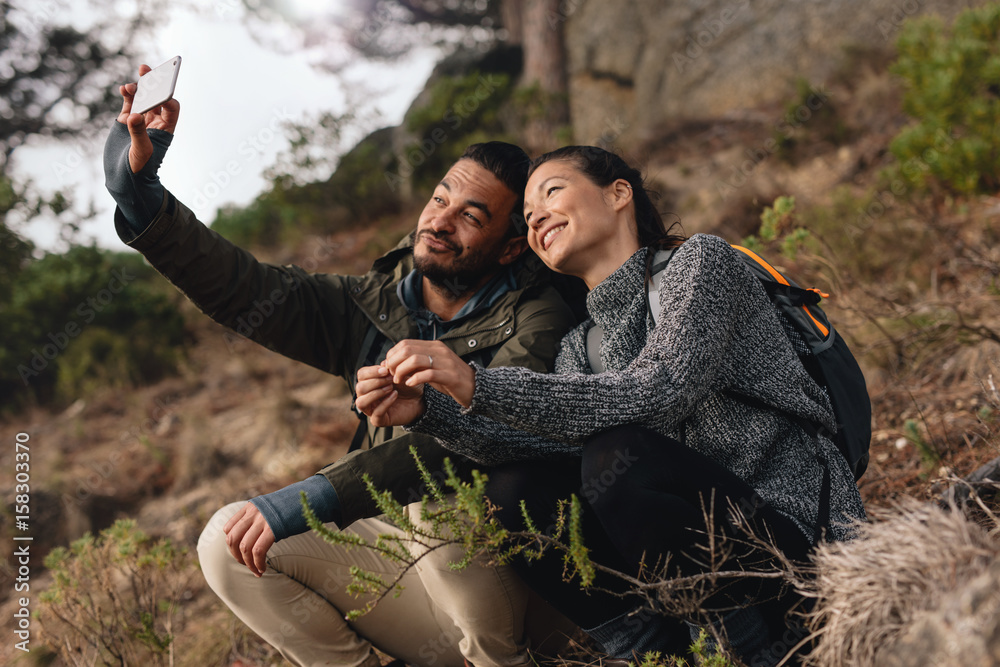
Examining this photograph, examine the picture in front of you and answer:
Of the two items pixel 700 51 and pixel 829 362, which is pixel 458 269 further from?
pixel 700 51

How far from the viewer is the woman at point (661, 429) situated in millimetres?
1472

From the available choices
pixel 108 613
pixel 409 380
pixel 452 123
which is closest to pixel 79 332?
pixel 452 123

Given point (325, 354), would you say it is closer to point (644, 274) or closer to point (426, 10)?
point (644, 274)

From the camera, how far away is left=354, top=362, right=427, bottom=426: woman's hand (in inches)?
58.7

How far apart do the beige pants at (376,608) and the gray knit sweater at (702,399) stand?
0.42 m

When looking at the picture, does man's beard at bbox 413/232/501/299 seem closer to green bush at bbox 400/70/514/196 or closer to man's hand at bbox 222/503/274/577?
man's hand at bbox 222/503/274/577

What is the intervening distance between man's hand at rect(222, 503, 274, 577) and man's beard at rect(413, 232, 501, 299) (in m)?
1.05

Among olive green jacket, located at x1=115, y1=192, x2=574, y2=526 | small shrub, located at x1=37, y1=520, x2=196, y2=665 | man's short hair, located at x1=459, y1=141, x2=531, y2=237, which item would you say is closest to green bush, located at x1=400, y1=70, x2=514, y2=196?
man's short hair, located at x1=459, y1=141, x2=531, y2=237

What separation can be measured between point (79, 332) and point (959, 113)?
9.09 metres

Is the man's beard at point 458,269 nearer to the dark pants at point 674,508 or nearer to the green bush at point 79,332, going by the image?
the dark pants at point 674,508

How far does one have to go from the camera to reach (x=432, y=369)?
1.39 meters

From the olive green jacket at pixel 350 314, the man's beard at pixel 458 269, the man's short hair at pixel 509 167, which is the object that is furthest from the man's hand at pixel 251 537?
the man's short hair at pixel 509 167

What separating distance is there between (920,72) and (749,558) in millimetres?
4421

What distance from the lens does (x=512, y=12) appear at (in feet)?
35.6
